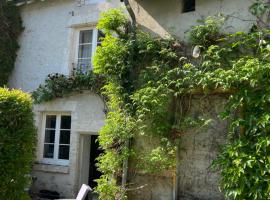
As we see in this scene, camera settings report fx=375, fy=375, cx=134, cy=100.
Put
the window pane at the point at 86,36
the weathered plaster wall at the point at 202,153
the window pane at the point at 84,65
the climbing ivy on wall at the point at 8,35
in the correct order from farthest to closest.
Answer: the climbing ivy on wall at the point at 8,35
the window pane at the point at 86,36
the window pane at the point at 84,65
the weathered plaster wall at the point at 202,153

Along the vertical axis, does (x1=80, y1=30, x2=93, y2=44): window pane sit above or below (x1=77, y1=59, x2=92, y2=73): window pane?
above

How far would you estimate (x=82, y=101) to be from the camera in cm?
1038

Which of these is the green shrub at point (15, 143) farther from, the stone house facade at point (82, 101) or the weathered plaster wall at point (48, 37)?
the weathered plaster wall at point (48, 37)

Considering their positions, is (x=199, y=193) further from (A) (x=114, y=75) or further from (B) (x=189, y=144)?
(A) (x=114, y=75)

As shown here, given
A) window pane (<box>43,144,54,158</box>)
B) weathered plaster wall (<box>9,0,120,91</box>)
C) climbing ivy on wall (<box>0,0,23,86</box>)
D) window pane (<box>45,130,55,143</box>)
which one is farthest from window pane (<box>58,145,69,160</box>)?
climbing ivy on wall (<box>0,0,23,86</box>)

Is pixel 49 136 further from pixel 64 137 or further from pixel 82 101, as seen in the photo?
pixel 82 101

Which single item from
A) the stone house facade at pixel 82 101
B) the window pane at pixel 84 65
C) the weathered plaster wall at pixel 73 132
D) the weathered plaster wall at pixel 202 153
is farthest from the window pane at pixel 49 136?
the weathered plaster wall at pixel 202 153

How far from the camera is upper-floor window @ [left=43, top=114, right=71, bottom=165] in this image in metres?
10.9

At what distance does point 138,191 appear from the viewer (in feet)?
28.0

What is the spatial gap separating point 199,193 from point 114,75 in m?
→ 3.28

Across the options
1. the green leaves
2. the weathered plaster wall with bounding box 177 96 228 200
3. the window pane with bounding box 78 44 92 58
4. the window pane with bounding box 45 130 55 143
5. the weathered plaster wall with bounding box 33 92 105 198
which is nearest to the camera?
the weathered plaster wall with bounding box 177 96 228 200

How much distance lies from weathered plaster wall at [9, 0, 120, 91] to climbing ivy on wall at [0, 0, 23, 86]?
0.19 m

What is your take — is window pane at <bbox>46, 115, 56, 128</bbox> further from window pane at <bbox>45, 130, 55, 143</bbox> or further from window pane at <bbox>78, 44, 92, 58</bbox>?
window pane at <bbox>78, 44, 92, 58</bbox>

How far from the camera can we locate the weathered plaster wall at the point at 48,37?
433 inches
